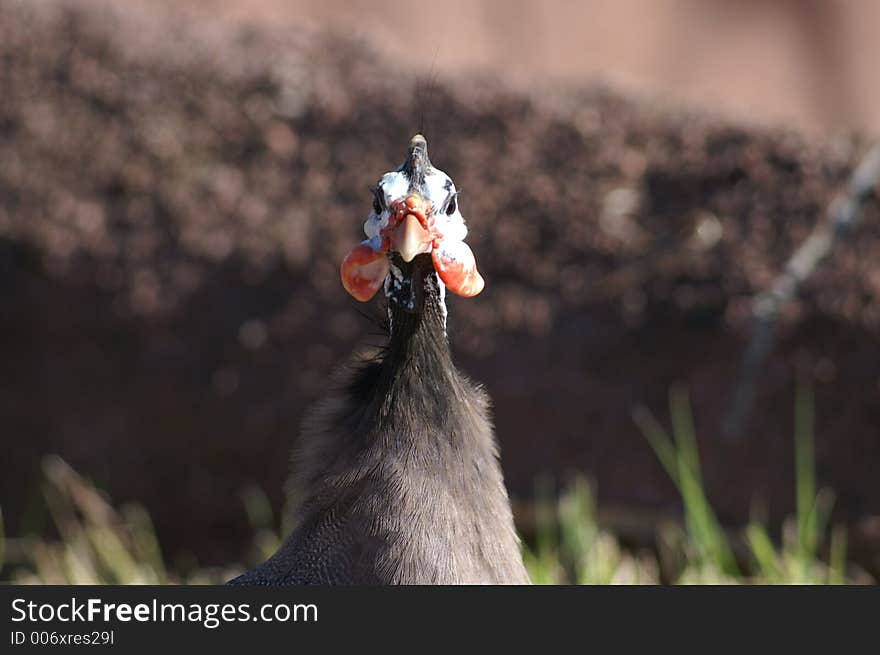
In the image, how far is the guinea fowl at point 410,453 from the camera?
209cm

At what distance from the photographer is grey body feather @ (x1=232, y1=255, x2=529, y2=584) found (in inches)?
83.0

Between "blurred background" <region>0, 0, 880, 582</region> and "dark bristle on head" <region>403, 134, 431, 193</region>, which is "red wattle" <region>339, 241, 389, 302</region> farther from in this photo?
"blurred background" <region>0, 0, 880, 582</region>

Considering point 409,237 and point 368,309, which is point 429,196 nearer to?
point 409,237

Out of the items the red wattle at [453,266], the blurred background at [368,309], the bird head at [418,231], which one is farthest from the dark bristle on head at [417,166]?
the blurred background at [368,309]

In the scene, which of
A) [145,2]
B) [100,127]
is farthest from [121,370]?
[145,2]

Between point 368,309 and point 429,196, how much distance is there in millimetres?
1422

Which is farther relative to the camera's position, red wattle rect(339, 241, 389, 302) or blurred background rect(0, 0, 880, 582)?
blurred background rect(0, 0, 880, 582)

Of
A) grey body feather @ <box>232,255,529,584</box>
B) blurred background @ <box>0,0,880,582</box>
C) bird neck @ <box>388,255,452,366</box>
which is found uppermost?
blurred background @ <box>0,0,880,582</box>

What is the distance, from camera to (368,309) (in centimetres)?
347

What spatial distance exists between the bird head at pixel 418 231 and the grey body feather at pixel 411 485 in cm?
6

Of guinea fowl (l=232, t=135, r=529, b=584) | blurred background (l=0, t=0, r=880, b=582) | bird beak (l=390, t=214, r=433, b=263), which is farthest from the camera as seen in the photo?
blurred background (l=0, t=0, r=880, b=582)

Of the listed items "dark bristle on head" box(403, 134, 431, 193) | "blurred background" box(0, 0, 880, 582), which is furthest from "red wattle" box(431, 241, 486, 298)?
"blurred background" box(0, 0, 880, 582)

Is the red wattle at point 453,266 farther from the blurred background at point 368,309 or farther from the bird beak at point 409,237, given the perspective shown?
the blurred background at point 368,309

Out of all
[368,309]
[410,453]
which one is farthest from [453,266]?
[368,309]
